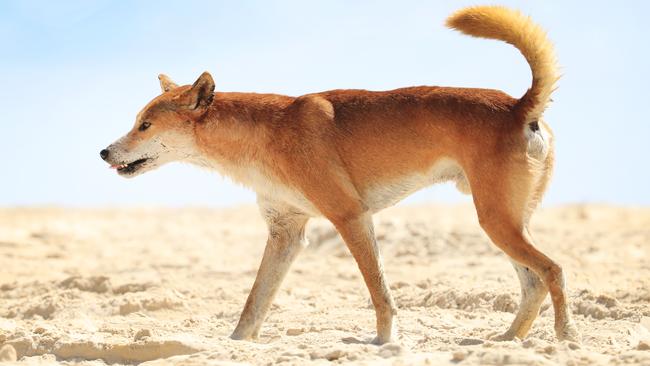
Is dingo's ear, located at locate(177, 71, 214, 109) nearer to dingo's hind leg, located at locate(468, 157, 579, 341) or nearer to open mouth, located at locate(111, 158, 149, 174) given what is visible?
open mouth, located at locate(111, 158, 149, 174)

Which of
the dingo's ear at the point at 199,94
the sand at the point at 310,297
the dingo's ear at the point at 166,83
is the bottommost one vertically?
the sand at the point at 310,297

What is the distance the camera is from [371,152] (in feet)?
23.1

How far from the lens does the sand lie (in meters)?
6.26

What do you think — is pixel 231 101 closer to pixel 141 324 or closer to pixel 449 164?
pixel 449 164

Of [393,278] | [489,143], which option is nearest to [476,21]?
[489,143]

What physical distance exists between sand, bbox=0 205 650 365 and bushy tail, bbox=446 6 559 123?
1318 mm

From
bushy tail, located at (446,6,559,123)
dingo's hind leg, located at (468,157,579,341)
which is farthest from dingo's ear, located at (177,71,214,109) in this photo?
dingo's hind leg, located at (468,157,579,341)

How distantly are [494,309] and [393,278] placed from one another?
314 centimetres

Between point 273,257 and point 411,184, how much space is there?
1470 millimetres

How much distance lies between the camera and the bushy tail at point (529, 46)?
6.56 m

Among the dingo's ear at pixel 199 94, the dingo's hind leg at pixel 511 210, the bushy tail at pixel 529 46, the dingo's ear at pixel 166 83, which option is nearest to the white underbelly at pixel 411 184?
the dingo's hind leg at pixel 511 210

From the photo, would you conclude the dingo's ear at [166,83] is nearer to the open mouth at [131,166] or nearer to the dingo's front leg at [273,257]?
the open mouth at [131,166]

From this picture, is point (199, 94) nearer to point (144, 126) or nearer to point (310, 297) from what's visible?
point (144, 126)

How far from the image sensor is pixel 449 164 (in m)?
6.69
